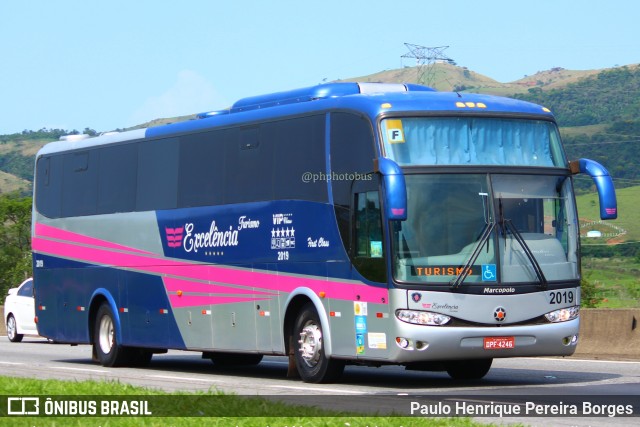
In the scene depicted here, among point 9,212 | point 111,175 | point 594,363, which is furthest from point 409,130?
point 9,212

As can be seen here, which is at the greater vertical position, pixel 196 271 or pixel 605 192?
pixel 605 192

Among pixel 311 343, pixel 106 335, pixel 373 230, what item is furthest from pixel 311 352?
pixel 106 335

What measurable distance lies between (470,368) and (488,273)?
2.50m

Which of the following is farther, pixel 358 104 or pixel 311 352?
pixel 311 352

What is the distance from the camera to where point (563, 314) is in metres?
17.0

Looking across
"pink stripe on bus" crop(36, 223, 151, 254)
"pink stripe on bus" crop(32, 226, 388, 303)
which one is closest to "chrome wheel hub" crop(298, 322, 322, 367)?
"pink stripe on bus" crop(32, 226, 388, 303)

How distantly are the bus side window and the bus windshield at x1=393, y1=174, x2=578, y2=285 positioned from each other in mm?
288

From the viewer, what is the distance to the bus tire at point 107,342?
23.2 meters

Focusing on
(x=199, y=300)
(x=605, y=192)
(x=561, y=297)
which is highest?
(x=605, y=192)

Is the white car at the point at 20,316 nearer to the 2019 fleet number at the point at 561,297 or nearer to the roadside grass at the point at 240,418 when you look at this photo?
the 2019 fleet number at the point at 561,297

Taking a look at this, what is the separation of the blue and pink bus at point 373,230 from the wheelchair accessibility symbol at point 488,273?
0.04 m

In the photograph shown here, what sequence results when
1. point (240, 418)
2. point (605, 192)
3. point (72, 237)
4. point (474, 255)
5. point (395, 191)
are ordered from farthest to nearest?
point (72, 237) → point (605, 192) → point (474, 255) → point (395, 191) → point (240, 418)

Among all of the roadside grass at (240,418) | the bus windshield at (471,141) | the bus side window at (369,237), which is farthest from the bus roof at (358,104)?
the roadside grass at (240,418)

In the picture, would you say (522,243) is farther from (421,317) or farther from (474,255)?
(421,317)
